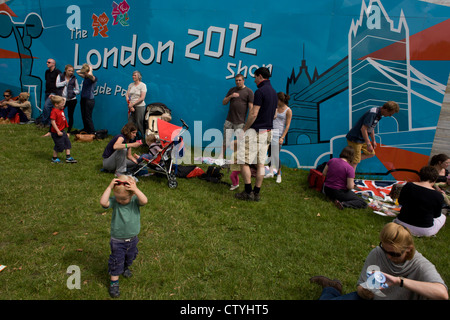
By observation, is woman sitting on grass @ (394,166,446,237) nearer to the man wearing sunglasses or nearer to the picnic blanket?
the picnic blanket

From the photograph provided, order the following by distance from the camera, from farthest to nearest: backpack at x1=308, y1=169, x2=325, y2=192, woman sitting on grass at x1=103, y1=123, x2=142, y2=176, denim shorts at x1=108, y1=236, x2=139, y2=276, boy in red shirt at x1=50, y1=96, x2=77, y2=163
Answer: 1. boy in red shirt at x1=50, y1=96, x2=77, y2=163
2. backpack at x1=308, y1=169, x2=325, y2=192
3. woman sitting on grass at x1=103, y1=123, x2=142, y2=176
4. denim shorts at x1=108, y1=236, x2=139, y2=276

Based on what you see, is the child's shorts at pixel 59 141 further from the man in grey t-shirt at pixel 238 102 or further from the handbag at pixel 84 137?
the man in grey t-shirt at pixel 238 102

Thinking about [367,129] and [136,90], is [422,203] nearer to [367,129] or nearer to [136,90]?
[367,129]

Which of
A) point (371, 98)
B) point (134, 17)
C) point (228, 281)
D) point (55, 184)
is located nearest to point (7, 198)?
point (55, 184)

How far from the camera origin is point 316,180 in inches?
276

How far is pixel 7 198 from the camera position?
542 cm

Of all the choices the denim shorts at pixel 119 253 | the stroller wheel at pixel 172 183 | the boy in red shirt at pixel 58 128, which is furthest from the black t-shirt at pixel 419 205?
the boy in red shirt at pixel 58 128

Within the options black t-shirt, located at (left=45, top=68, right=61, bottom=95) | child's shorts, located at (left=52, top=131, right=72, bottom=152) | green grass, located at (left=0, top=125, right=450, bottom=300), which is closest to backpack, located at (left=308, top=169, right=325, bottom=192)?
green grass, located at (left=0, top=125, right=450, bottom=300)

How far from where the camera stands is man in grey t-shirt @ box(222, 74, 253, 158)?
7902mm

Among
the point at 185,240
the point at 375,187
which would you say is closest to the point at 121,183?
the point at 185,240

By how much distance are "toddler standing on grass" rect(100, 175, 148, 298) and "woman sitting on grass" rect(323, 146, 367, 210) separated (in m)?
4.11

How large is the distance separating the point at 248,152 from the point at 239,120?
232cm

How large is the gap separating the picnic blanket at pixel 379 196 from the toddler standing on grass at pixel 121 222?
15.4 ft

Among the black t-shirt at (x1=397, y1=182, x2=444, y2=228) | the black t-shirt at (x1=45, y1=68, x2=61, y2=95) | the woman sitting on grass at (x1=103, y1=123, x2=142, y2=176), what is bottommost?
the black t-shirt at (x1=397, y1=182, x2=444, y2=228)
